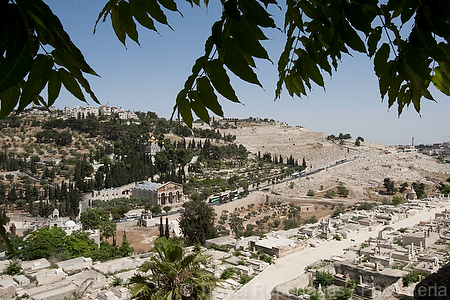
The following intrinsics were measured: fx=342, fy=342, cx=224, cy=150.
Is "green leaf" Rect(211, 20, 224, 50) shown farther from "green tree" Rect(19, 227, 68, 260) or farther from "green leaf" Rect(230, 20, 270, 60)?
"green tree" Rect(19, 227, 68, 260)

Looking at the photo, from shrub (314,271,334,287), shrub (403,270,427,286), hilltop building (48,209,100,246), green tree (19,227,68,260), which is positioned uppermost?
shrub (403,270,427,286)

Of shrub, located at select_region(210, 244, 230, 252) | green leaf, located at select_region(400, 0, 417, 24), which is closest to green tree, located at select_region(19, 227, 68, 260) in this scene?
shrub, located at select_region(210, 244, 230, 252)

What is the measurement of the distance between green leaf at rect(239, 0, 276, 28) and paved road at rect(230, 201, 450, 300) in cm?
745

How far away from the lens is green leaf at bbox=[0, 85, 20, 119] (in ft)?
1.94

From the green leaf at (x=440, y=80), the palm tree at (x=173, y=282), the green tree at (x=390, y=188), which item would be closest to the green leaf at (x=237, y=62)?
the green leaf at (x=440, y=80)

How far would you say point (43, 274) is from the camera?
8719 mm

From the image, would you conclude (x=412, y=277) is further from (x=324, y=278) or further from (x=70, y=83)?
(x=70, y=83)

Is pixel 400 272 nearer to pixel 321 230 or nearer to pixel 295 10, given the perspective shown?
pixel 321 230

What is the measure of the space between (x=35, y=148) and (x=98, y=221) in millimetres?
30570

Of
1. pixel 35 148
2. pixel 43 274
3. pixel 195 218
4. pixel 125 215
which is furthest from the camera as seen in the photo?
pixel 35 148

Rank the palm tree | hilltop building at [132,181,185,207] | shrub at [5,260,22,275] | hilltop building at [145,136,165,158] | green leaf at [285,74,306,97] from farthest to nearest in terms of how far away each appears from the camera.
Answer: hilltop building at [145,136,165,158] < hilltop building at [132,181,185,207] < shrub at [5,260,22,275] < the palm tree < green leaf at [285,74,306,97]

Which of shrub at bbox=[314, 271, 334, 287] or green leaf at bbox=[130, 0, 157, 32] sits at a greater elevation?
green leaf at bbox=[130, 0, 157, 32]

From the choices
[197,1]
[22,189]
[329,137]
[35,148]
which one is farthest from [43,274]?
[329,137]

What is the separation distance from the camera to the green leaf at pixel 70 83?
64cm
